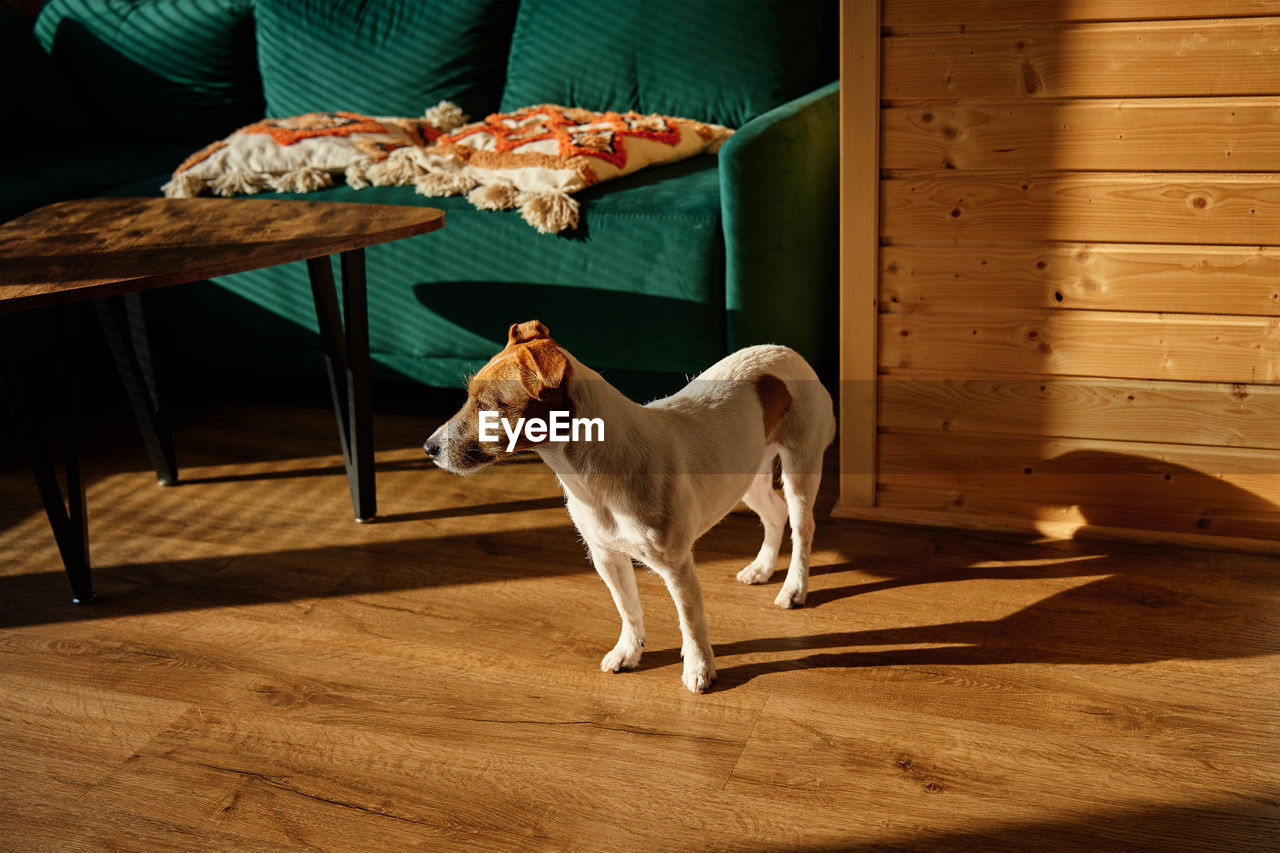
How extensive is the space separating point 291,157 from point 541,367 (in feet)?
4.99

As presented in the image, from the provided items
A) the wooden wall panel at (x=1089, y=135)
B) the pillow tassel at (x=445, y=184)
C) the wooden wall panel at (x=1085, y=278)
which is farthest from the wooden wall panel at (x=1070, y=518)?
the pillow tassel at (x=445, y=184)

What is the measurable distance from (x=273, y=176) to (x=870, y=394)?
146cm

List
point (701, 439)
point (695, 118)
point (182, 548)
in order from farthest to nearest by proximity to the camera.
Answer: point (695, 118) < point (182, 548) < point (701, 439)

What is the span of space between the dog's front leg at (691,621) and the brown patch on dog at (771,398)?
235mm

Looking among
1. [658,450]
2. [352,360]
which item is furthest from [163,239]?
[658,450]

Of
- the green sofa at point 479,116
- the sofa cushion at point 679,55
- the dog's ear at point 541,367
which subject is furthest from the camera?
the sofa cushion at point 679,55

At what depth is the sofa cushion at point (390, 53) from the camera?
2744 mm

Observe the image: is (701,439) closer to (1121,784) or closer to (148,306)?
(1121,784)

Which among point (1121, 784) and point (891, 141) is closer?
point (1121, 784)

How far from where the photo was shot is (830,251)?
2162 millimetres

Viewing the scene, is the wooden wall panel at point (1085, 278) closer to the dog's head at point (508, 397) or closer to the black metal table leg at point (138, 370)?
the dog's head at point (508, 397)

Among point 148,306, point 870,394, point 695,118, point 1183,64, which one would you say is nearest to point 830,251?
point 870,394

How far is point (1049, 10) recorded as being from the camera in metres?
1.56

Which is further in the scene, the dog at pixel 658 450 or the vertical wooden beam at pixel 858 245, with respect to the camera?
the vertical wooden beam at pixel 858 245
